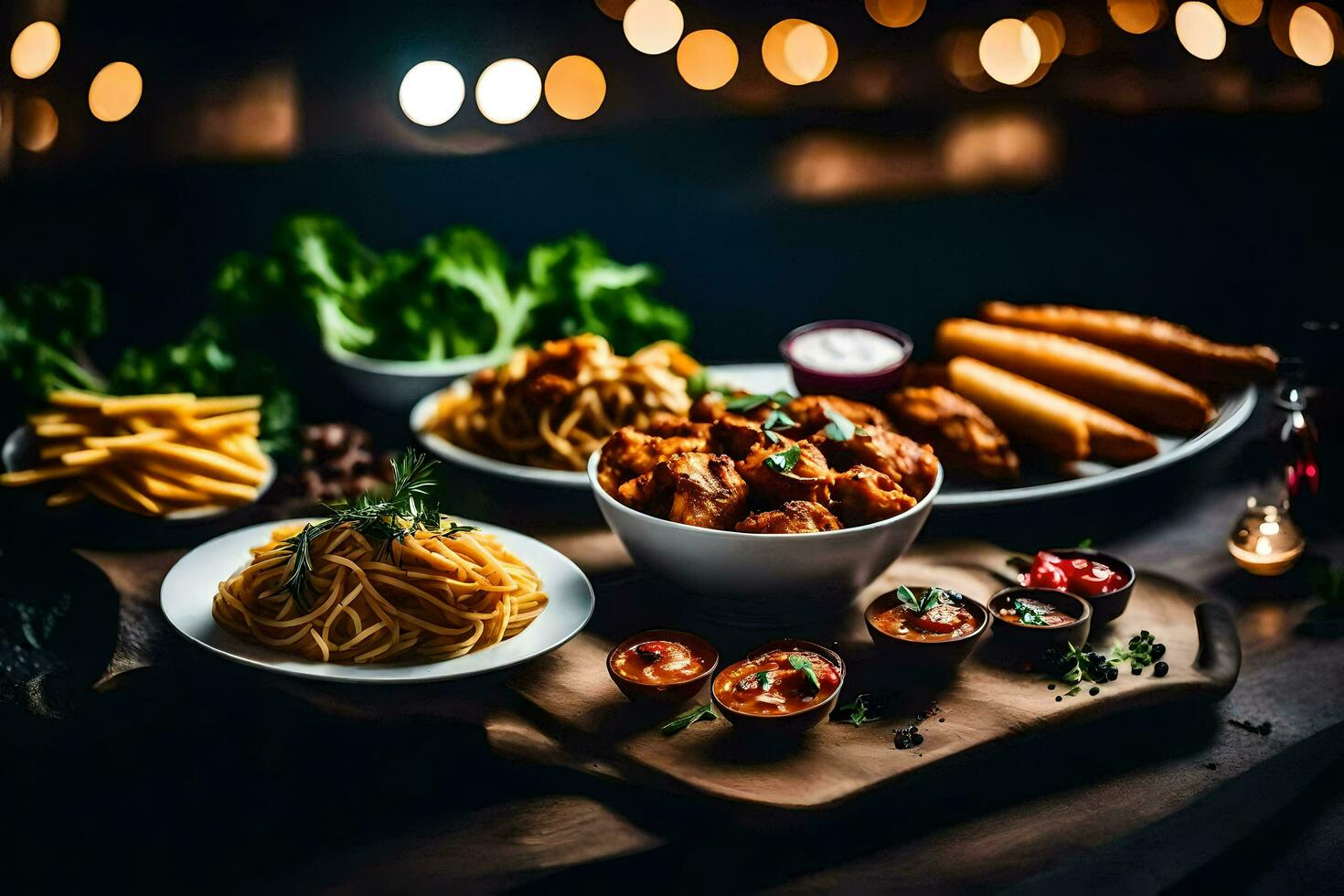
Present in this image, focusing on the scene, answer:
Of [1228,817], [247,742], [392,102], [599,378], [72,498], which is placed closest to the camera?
[1228,817]

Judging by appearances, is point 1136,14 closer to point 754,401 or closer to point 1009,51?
point 1009,51

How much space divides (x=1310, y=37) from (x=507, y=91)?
388 cm

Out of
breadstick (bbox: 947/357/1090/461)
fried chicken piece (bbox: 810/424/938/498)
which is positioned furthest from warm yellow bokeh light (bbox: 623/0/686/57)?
fried chicken piece (bbox: 810/424/938/498)

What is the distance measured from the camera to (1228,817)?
327cm

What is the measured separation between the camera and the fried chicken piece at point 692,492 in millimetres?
3750

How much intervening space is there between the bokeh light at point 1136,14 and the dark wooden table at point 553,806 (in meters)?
3.64

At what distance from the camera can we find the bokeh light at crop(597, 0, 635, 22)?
6625mm

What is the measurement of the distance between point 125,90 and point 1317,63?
5.60m

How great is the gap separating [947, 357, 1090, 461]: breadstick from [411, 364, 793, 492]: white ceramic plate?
2.49 feet

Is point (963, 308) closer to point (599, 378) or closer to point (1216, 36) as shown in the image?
point (1216, 36)

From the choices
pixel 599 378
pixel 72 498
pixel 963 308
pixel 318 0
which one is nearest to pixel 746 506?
pixel 599 378

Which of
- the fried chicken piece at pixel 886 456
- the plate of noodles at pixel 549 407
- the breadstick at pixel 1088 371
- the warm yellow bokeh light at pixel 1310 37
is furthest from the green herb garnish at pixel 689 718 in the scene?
the warm yellow bokeh light at pixel 1310 37

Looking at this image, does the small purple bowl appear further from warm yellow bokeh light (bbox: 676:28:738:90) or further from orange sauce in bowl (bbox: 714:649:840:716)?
warm yellow bokeh light (bbox: 676:28:738:90)

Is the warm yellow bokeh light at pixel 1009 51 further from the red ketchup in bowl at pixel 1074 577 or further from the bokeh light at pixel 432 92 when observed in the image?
the red ketchup in bowl at pixel 1074 577
